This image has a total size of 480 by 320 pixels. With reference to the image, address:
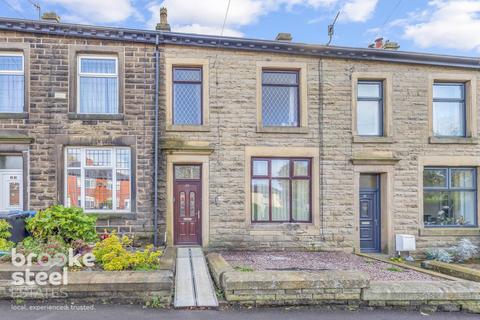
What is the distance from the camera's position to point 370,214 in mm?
11992

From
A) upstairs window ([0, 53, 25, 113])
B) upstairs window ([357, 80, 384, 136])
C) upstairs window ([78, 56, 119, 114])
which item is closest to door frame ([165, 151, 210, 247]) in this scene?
upstairs window ([78, 56, 119, 114])

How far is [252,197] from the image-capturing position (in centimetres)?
1145

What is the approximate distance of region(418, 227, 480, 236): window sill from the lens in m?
11.8

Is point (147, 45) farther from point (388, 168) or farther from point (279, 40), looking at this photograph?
point (388, 168)

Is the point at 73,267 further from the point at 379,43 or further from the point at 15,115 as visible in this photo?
the point at 379,43

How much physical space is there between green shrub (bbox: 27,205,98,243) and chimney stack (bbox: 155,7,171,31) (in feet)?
20.7

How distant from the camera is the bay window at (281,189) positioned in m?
11.5

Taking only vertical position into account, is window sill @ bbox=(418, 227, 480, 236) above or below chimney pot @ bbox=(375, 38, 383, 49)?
below

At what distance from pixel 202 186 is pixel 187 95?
298 cm

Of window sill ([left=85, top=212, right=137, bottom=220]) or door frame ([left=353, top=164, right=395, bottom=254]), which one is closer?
window sill ([left=85, top=212, right=137, bottom=220])

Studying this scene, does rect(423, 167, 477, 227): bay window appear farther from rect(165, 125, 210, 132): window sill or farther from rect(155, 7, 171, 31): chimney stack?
rect(155, 7, 171, 31): chimney stack

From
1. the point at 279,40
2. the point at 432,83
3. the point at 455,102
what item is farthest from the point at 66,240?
the point at 455,102

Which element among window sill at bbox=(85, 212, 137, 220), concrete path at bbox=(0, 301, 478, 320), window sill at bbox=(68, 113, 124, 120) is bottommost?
concrete path at bbox=(0, 301, 478, 320)

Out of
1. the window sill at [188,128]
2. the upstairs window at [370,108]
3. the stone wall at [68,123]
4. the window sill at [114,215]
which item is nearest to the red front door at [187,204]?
the stone wall at [68,123]
